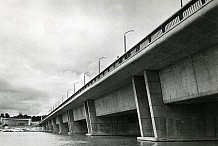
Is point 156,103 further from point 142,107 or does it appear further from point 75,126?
point 75,126

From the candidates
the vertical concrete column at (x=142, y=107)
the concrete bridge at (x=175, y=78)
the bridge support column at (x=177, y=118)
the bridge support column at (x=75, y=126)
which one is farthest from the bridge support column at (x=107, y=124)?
the bridge support column at (x=75, y=126)

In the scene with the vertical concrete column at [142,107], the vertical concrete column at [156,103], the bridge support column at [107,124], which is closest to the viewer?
the vertical concrete column at [156,103]

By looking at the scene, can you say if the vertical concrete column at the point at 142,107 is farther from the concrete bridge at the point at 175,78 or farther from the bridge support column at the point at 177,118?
the bridge support column at the point at 177,118

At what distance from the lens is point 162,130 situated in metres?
25.7

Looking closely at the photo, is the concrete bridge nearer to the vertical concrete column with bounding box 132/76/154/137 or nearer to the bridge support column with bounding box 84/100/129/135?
the vertical concrete column with bounding box 132/76/154/137

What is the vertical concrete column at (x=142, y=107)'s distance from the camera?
28.8m

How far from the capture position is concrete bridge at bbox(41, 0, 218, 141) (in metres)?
Answer: 17.7

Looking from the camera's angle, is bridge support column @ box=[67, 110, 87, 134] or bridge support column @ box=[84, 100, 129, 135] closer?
bridge support column @ box=[84, 100, 129, 135]

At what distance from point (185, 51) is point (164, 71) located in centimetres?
527

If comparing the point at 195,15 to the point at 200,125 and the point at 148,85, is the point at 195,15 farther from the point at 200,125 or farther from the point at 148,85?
the point at 200,125

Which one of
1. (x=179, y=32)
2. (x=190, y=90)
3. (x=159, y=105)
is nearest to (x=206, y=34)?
(x=179, y=32)

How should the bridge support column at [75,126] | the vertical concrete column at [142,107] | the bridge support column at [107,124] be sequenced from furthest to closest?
the bridge support column at [75,126] < the bridge support column at [107,124] < the vertical concrete column at [142,107]

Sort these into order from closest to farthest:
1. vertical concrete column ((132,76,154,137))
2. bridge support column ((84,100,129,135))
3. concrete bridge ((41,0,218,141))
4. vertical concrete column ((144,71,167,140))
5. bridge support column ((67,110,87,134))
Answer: concrete bridge ((41,0,218,141)) → vertical concrete column ((144,71,167,140)) → vertical concrete column ((132,76,154,137)) → bridge support column ((84,100,129,135)) → bridge support column ((67,110,87,134))

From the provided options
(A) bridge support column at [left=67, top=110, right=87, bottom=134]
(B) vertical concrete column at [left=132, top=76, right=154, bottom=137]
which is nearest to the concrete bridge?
(B) vertical concrete column at [left=132, top=76, right=154, bottom=137]
